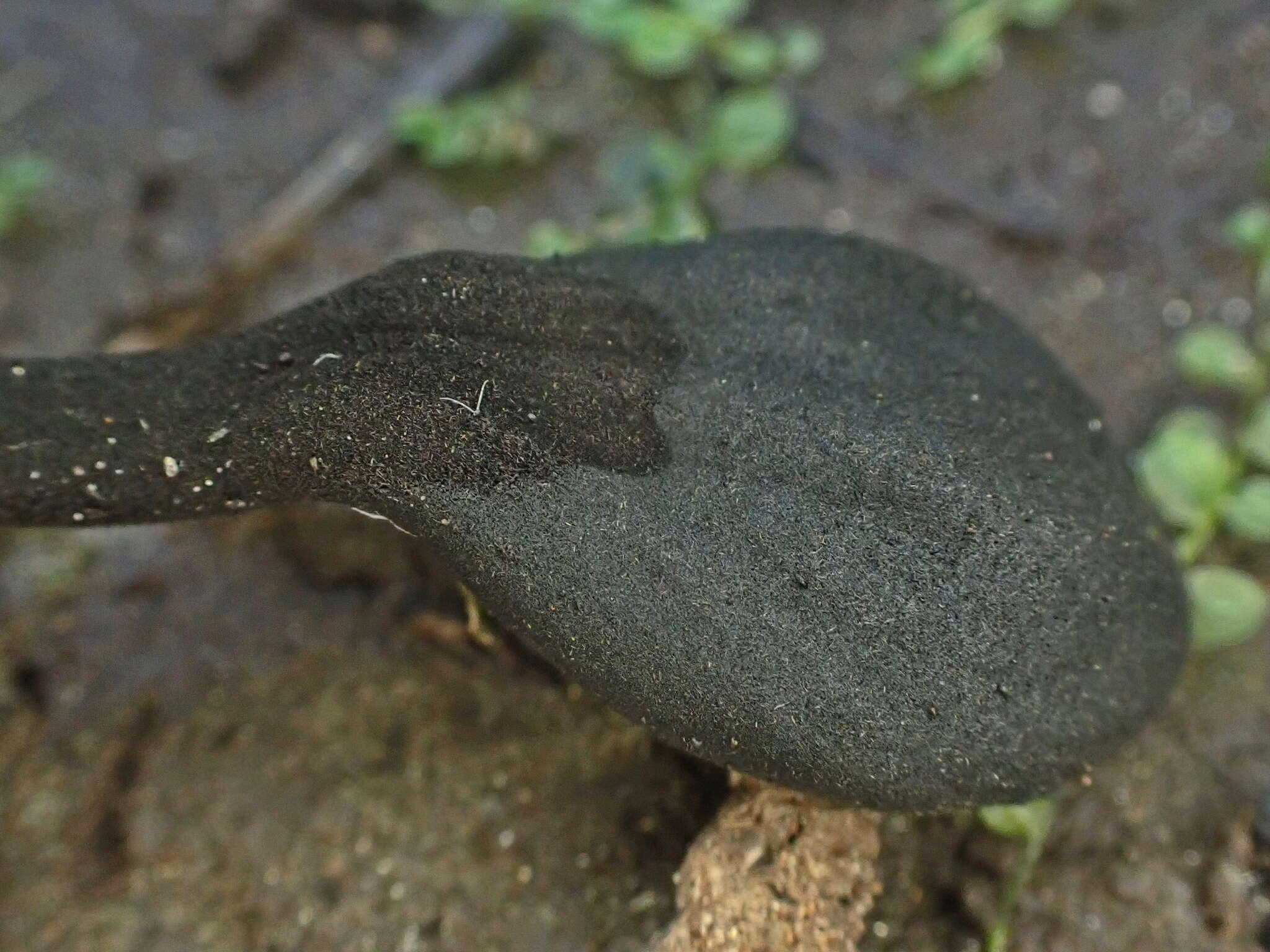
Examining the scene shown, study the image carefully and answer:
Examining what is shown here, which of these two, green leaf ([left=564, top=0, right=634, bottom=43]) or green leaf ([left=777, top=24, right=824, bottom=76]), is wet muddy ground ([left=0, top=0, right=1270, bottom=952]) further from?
green leaf ([left=564, top=0, right=634, bottom=43])

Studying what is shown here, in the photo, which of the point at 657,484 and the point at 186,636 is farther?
the point at 186,636

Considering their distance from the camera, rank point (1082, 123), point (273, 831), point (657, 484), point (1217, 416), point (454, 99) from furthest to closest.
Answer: point (454, 99), point (1082, 123), point (1217, 416), point (273, 831), point (657, 484)

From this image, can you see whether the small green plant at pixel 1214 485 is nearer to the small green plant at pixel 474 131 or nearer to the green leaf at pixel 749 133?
the green leaf at pixel 749 133

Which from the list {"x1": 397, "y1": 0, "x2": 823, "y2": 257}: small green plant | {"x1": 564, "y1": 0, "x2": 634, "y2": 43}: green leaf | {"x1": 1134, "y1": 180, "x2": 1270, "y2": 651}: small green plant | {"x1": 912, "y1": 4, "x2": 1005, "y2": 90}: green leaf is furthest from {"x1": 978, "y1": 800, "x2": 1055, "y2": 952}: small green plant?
{"x1": 564, "y1": 0, "x2": 634, "y2": 43}: green leaf

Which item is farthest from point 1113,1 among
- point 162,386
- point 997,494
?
point 162,386

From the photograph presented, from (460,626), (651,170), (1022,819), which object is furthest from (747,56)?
(1022,819)

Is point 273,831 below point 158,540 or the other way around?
below

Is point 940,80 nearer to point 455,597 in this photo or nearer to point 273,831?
point 455,597
